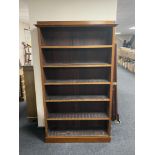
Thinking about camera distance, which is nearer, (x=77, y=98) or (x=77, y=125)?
(x=77, y=98)

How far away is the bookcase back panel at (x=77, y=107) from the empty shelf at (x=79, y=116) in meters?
0.07

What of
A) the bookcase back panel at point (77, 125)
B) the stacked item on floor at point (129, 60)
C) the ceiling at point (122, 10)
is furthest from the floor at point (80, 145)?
A: the stacked item on floor at point (129, 60)

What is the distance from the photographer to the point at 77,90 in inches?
101

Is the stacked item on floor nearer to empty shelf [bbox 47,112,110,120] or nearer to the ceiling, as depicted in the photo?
the ceiling

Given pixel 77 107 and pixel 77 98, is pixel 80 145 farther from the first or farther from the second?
pixel 77 98

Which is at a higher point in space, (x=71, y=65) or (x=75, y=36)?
(x=75, y=36)

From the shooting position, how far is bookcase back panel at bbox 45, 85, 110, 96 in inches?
100

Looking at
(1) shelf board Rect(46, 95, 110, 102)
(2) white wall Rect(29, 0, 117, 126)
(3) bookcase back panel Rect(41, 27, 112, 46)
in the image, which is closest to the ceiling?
(2) white wall Rect(29, 0, 117, 126)

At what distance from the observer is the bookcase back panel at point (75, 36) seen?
7.66 feet

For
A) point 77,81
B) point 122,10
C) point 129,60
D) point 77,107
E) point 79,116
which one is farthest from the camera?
point 129,60

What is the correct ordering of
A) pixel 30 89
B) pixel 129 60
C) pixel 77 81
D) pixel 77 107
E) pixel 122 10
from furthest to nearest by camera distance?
pixel 129 60, pixel 122 10, pixel 30 89, pixel 77 107, pixel 77 81

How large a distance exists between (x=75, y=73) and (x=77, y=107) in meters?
0.58

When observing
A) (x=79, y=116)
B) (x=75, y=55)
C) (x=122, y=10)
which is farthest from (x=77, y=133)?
(x=122, y=10)

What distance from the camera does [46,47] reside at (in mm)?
2188
